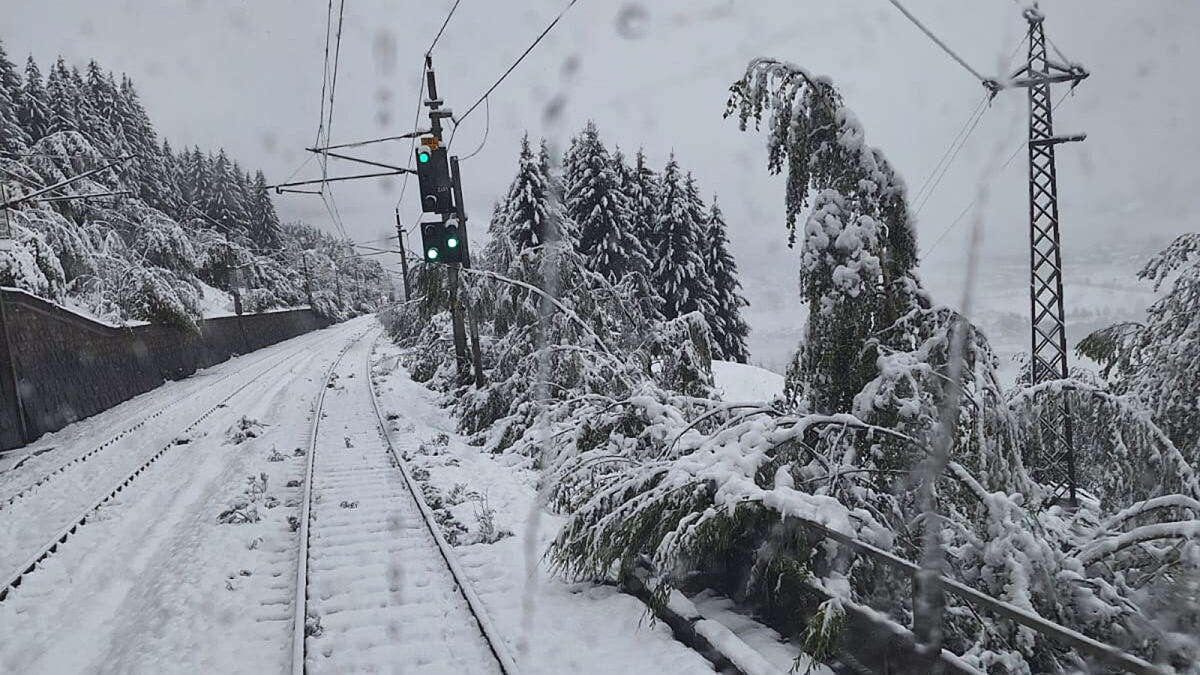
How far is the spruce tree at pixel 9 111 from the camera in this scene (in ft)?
116

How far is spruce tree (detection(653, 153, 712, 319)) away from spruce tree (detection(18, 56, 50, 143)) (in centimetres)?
4109

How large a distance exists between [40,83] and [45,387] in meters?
45.8

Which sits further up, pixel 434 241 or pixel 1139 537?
pixel 434 241

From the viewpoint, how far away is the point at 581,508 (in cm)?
575

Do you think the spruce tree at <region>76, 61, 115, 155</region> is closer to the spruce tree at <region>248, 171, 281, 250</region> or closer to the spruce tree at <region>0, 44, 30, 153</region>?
the spruce tree at <region>0, 44, 30, 153</region>

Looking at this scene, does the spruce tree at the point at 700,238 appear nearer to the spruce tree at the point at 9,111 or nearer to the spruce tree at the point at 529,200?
the spruce tree at the point at 529,200

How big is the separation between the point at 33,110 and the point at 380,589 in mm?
56528

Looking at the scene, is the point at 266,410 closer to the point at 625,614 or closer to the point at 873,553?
the point at 625,614

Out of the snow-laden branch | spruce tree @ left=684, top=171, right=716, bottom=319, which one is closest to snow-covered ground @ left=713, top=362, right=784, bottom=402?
spruce tree @ left=684, top=171, right=716, bottom=319

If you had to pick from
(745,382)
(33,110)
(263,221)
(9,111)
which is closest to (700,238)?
(745,382)

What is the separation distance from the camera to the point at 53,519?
9008 mm

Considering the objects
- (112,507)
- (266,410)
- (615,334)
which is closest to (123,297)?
(266,410)

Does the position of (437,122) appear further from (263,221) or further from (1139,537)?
(263,221)

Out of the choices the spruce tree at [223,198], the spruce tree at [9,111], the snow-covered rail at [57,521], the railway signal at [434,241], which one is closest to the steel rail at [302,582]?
the snow-covered rail at [57,521]
